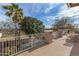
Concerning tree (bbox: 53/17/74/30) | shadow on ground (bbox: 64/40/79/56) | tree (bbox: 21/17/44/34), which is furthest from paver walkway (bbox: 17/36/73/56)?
tree (bbox: 21/17/44/34)

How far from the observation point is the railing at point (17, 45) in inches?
105

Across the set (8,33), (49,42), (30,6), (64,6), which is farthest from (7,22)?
(64,6)

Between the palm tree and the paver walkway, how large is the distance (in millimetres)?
420

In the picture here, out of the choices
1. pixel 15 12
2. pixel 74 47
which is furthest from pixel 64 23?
pixel 15 12

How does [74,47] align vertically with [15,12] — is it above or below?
below

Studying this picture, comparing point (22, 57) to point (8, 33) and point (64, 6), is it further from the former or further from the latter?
point (64, 6)

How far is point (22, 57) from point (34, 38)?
12.5 inches

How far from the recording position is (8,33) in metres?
2.67

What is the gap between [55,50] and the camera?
8.79 ft

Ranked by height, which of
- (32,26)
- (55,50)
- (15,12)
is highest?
(15,12)

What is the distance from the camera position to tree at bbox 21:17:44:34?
2.66 meters

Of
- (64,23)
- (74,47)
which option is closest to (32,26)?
(64,23)

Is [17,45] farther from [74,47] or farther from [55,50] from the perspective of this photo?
[74,47]

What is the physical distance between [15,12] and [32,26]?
1.00ft
